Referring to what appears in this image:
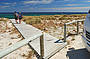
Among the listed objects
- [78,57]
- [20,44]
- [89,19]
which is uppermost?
[89,19]

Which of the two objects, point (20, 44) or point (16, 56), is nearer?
point (20, 44)

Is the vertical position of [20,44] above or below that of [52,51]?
above

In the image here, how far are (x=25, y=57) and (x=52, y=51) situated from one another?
3.88 feet

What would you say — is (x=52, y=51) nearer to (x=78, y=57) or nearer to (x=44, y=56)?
(x=44, y=56)

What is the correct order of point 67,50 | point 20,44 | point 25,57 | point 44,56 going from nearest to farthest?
point 20,44, point 44,56, point 25,57, point 67,50

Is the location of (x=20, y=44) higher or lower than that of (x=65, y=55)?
higher

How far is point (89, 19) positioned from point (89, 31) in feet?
1.43

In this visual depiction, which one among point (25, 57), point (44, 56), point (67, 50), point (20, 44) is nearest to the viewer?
point (20, 44)

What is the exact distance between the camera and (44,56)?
4129mm

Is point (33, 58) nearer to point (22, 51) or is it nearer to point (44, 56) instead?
point (44, 56)

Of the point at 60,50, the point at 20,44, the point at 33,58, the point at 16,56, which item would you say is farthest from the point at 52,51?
the point at 20,44

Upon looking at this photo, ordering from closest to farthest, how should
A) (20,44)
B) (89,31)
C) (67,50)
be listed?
1. (20,44)
2. (89,31)
3. (67,50)

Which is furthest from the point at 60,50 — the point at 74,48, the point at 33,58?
the point at 33,58

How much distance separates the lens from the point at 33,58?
4.29m
